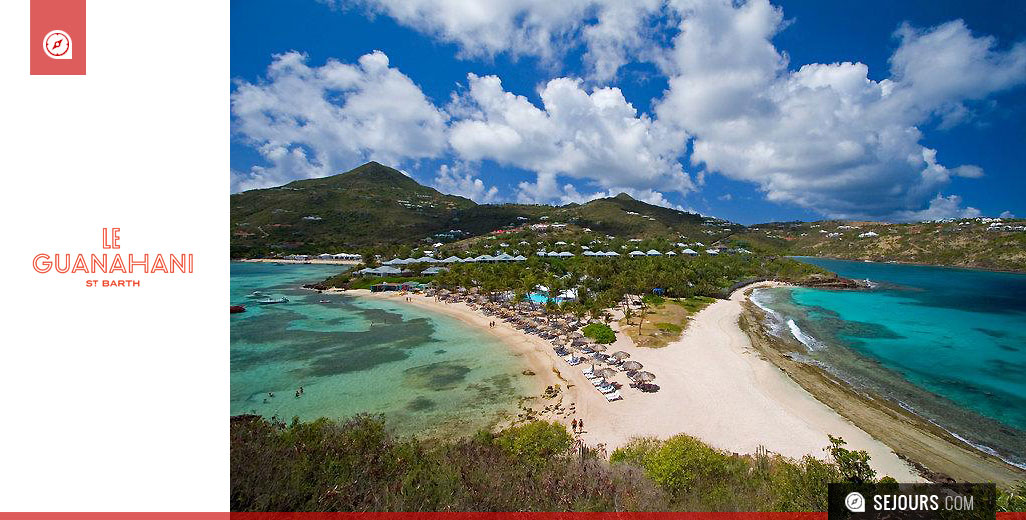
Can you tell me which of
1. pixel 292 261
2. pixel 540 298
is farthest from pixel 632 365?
pixel 292 261

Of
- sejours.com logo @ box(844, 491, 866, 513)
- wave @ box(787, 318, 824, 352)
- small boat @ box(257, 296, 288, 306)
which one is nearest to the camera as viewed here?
sejours.com logo @ box(844, 491, 866, 513)

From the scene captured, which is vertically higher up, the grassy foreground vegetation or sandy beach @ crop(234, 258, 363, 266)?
sandy beach @ crop(234, 258, 363, 266)

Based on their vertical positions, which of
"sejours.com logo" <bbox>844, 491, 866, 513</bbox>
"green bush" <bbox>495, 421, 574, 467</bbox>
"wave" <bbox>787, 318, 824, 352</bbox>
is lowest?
"wave" <bbox>787, 318, 824, 352</bbox>

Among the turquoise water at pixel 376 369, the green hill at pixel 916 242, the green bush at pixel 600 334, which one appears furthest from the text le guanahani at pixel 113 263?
the green hill at pixel 916 242

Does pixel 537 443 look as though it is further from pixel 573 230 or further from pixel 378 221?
pixel 378 221

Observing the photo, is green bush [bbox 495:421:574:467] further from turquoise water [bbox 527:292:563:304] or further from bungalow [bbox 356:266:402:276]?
bungalow [bbox 356:266:402:276]

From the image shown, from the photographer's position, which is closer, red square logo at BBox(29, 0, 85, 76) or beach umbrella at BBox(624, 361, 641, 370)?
red square logo at BBox(29, 0, 85, 76)

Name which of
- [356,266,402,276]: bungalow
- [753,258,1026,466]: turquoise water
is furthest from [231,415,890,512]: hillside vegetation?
[356,266,402,276]: bungalow
